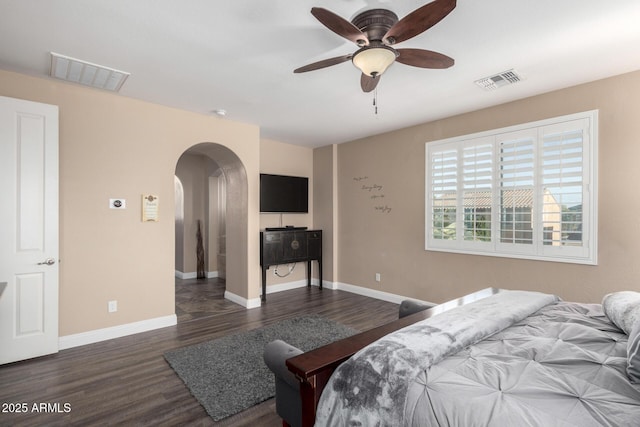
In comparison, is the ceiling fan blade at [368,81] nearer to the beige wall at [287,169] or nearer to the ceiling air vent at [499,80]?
the ceiling air vent at [499,80]

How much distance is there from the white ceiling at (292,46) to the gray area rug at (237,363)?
8.46ft

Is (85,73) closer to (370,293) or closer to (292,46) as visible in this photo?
(292,46)

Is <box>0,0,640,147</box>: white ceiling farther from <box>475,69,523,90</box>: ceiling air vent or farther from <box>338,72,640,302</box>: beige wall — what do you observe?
<box>338,72,640,302</box>: beige wall

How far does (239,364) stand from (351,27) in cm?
269

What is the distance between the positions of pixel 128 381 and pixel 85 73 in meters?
2.68

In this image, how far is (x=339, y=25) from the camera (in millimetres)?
1711

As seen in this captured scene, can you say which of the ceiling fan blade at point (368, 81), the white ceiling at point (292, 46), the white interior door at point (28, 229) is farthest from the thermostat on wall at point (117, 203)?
the ceiling fan blade at point (368, 81)

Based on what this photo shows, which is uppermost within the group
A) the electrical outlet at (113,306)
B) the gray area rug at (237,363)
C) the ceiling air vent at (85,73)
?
the ceiling air vent at (85,73)

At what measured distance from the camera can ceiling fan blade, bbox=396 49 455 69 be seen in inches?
79.0

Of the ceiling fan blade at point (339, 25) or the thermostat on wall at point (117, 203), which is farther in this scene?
the thermostat on wall at point (117, 203)

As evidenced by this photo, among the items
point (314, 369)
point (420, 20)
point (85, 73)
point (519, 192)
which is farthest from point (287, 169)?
point (314, 369)

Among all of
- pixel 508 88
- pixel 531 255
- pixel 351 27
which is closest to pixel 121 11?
pixel 351 27

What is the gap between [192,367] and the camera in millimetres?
2723

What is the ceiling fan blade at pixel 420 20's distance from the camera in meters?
1.55
